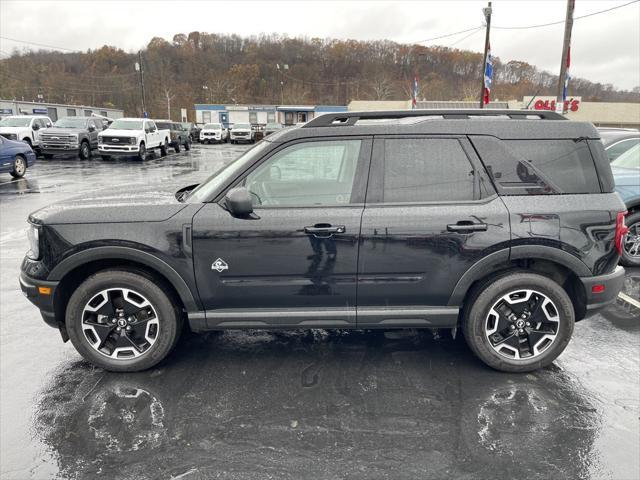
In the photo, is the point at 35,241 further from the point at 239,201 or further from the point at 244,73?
the point at 244,73

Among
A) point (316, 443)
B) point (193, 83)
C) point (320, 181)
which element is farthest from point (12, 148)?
point (193, 83)

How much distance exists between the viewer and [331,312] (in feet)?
11.6

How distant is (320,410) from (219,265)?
125 cm

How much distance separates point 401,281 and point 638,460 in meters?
1.76

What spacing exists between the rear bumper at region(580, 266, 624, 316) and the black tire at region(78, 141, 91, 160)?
78.0ft

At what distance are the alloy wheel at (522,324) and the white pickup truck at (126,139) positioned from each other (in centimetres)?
2181

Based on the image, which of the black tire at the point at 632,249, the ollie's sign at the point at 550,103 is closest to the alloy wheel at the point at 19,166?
the black tire at the point at 632,249

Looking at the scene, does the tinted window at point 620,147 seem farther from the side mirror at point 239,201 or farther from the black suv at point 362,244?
the side mirror at point 239,201

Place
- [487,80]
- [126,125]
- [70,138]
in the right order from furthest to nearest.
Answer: [126,125], [70,138], [487,80]

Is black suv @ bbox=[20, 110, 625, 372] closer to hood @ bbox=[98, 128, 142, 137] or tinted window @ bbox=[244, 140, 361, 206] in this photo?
tinted window @ bbox=[244, 140, 361, 206]

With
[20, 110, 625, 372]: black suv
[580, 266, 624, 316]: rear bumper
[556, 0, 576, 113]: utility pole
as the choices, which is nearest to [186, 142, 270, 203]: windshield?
[20, 110, 625, 372]: black suv

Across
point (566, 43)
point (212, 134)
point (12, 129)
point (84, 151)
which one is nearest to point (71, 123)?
point (84, 151)

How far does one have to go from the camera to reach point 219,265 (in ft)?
11.3

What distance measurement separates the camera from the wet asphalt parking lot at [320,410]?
2.68 metres
